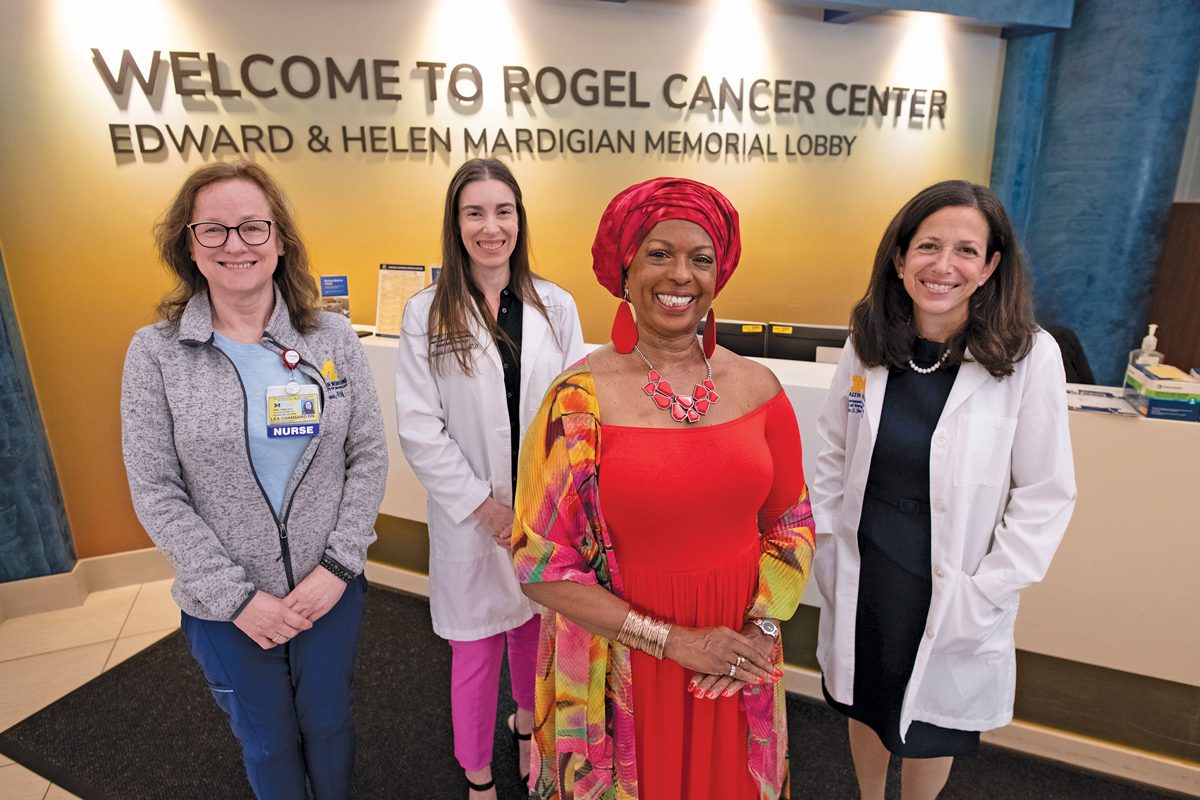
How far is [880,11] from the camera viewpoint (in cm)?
449

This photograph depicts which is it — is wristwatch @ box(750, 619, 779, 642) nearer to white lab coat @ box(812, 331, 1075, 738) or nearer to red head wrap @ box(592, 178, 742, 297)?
white lab coat @ box(812, 331, 1075, 738)

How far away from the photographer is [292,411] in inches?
64.7

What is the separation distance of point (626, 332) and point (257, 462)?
0.93m

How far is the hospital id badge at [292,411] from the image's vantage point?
5.32ft

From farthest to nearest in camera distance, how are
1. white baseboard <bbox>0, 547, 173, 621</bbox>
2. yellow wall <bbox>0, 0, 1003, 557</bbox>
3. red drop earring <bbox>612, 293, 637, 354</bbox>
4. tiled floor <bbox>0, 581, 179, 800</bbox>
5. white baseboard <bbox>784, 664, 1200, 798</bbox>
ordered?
white baseboard <bbox>0, 547, 173, 621</bbox>, yellow wall <bbox>0, 0, 1003, 557</bbox>, tiled floor <bbox>0, 581, 179, 800</bbox>, white baseboard <bbox>784, 664, 1200, 798</bbox>, red drop earring <bbox>612, 293, 637, 354</bbox>

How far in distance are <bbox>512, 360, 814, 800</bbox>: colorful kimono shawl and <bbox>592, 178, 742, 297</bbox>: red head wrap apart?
214 mm

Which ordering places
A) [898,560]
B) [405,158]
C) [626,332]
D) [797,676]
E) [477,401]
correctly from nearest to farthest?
1. [626,332]
2. [898,560]
3. [477,401]
4. [797,676]
5. [405,158]

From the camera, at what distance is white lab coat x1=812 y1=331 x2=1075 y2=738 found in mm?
1566

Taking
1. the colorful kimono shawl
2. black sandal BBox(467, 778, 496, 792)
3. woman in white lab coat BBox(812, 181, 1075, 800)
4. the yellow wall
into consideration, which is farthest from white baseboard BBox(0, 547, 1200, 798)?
the colorful kimono shawl

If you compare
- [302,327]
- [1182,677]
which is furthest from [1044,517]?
[302,327]

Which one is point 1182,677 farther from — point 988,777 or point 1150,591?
point 988,777

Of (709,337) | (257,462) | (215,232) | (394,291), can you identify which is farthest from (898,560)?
(394,291)

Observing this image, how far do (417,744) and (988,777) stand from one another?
197cm

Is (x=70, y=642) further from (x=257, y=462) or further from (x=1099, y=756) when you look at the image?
(x=1099, y=756)
